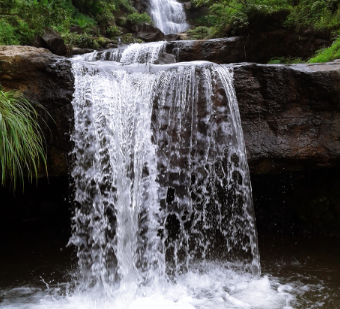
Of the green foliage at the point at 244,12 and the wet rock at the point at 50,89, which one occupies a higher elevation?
the green foliage at the point at 244,12

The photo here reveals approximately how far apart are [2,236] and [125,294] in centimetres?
318

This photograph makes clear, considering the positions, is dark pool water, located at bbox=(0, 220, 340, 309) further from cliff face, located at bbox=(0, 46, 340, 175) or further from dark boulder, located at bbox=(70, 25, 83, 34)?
dark boulder, located at bbox=(70, 25, 83, 34)

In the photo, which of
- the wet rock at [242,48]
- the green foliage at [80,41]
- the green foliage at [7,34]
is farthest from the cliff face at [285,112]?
the green foliage at [80,41]

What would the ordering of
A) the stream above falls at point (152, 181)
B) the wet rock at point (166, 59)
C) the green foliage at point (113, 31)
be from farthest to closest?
the green foliage at point (113, 31), the wet rock at point (166, 59), the stream above falls at point (152, 181)

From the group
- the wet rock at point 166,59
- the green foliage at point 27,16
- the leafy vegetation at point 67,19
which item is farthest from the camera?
the wet rock at point 166,59

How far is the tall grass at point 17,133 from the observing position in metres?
3.22

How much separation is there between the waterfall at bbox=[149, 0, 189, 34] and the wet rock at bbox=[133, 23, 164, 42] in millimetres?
2910

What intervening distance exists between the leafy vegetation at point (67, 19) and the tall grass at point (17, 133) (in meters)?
2.60

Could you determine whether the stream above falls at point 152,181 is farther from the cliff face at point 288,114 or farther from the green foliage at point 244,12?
the green foliage at point 244,12

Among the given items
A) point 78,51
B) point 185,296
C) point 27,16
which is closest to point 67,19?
point 78,51

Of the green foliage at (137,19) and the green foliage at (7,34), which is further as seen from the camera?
the green foliage at (137,19)

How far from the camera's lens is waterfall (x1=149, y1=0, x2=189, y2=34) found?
53.1ft

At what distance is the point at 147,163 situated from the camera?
395 centimetres

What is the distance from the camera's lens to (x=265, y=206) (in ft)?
18.6
